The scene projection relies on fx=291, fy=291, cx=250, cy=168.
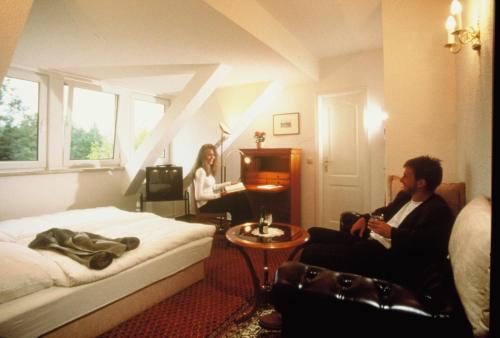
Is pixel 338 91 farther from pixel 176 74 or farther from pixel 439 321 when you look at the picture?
pixel 439 321

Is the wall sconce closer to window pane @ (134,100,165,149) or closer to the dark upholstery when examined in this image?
the dark upholstery

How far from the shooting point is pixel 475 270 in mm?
979

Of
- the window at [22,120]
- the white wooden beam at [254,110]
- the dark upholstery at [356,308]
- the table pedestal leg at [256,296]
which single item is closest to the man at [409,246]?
the table pedestal leg at [256,296]

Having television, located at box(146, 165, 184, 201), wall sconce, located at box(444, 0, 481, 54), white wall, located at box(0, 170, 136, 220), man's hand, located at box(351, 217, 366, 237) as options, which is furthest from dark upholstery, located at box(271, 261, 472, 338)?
white wall, located at box(0, 170, 136, 220)

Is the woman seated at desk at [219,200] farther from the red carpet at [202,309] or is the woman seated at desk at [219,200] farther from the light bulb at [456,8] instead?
the light bulb at [456,8]

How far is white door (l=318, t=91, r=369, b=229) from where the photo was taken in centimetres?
414

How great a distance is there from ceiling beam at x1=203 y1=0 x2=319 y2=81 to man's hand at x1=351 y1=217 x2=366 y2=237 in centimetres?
194

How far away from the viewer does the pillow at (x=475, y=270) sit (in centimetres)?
92

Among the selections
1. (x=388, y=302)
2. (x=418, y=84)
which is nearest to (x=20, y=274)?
(x=388, y=302)

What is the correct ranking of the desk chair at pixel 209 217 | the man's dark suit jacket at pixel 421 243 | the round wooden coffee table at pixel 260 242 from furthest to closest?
the desk chair at pixel 209 217 → the round wooden coffee table at pixel 260 242 → the man's dark suit jacket at pixel 421 243

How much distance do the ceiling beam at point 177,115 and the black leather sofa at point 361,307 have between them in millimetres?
2905

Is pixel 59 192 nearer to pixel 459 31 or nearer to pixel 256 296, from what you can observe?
pixel 256 296

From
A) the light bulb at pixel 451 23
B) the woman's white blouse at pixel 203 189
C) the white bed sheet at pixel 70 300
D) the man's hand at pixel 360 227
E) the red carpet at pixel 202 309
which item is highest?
the light bulb at pixel 451 23

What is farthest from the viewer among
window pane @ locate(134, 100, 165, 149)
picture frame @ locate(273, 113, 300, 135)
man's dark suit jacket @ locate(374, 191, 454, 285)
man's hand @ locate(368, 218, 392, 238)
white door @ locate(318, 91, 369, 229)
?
window pane @ locate(134, 100, 165, 149)
